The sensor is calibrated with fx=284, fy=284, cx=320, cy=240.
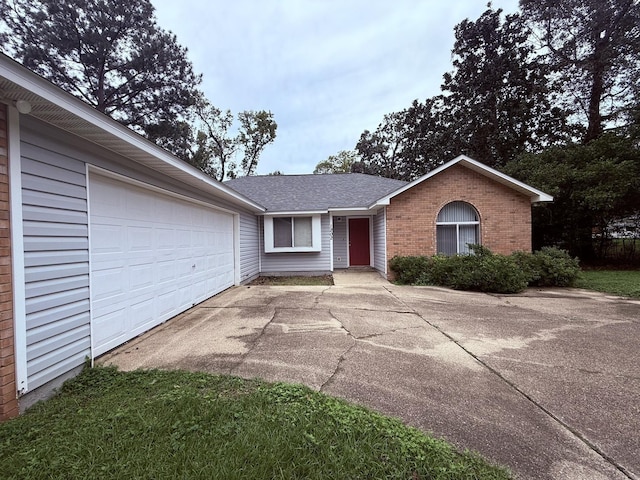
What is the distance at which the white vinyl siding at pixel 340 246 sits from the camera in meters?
13.0

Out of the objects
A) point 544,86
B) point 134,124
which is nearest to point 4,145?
point 134,124

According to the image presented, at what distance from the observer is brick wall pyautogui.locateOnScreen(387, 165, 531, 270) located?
9602mm

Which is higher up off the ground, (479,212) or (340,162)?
(340,162)

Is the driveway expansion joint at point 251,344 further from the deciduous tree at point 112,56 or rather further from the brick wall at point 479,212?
the deciduous tree at point 112,56

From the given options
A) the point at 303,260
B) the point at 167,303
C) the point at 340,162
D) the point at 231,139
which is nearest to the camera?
the point at 167,303

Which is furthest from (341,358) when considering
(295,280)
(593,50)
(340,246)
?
(593,50)

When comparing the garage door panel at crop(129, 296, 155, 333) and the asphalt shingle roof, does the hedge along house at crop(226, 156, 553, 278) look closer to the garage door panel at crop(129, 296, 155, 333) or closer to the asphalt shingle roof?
the asphalt shingle roof

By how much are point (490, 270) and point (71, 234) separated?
8.62 metres

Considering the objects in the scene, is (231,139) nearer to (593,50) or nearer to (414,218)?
(414,218)

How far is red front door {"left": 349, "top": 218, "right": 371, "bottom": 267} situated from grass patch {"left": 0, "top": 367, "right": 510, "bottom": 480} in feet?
34.9

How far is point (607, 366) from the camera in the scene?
3.29 meters

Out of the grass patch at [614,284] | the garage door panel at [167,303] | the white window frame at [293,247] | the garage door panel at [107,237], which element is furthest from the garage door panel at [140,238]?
the grass patch at [614,284]

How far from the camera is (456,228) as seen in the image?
980 centimetres

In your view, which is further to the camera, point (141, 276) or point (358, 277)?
point (358, 277)
